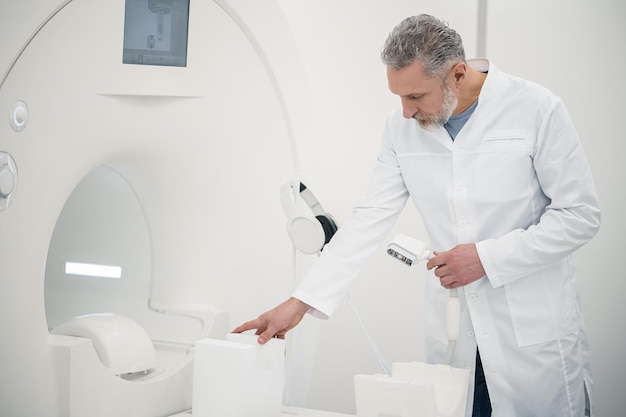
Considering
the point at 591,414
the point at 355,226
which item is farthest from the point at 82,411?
the point at 591,414

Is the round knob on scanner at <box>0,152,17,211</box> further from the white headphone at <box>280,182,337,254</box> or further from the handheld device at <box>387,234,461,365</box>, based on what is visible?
the handheld device at <box>387,234,461,365</box>

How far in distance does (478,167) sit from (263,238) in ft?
1.93

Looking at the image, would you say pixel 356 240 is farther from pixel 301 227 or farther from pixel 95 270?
pixel 95 270

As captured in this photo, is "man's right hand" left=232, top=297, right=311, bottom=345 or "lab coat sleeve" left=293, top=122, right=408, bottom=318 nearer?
"man's right hand" left=232, top=297, right=311, bottom=345

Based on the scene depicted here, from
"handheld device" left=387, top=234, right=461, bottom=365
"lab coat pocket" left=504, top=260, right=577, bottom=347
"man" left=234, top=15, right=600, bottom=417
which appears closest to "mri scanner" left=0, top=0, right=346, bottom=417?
"man" left=234, top=15, right=600, bottom=417

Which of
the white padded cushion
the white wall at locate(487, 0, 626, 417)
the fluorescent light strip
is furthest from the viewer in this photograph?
the white wall at locate(487, 0, 626, 417)

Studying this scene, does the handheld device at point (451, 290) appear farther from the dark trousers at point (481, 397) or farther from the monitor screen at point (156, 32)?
the monitor screen at point (156, 32)

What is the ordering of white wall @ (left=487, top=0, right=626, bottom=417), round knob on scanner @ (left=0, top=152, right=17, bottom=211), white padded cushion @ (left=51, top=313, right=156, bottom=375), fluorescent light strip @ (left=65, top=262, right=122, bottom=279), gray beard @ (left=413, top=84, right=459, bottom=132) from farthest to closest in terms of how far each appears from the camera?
white wall @ (left=487, top=0, right=626, bottom=417), fluorescent light strip @ (left=65, top=262, right=122, bottom=279), gray beard @ (left=413, top=84, right=459, bottom=132), white padded cushion @ (left=51, top=313, right=156, bottom=375), round knob on scanner @ (left=0, top=152, right=17, bottom=211)

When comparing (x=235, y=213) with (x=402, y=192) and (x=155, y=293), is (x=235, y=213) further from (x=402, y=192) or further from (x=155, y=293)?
(x=402, y=192)

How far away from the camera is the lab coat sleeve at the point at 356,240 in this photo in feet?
5.43

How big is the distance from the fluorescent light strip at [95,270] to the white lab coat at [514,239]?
58 centimetres

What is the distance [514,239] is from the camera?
1.53 m

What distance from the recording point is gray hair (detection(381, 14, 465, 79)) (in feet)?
5.07

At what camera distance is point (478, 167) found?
63.7 inches
